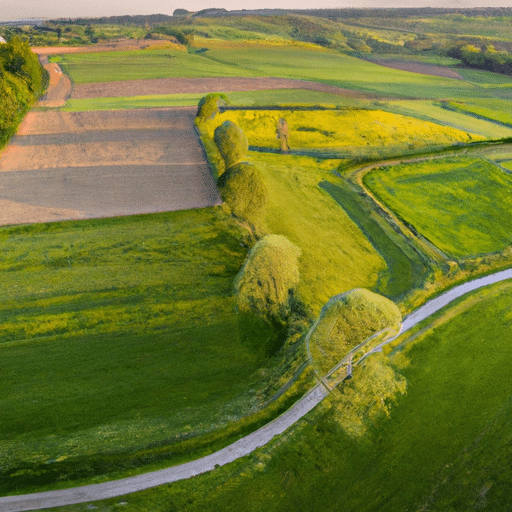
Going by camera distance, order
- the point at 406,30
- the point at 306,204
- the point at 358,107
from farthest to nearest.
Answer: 1. the point at 406,30
2. the point at 358,107
3. the point at 306,204

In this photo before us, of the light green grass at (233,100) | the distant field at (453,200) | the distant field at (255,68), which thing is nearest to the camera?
the distant field at (453,200)

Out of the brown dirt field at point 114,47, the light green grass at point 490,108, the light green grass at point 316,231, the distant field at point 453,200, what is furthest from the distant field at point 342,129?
the brown dirt field at point 114,47

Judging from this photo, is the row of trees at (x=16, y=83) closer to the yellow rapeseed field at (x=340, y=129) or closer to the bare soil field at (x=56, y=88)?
the bare soil field at (x=56, y=88)

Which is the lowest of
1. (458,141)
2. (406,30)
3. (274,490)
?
(274,490)

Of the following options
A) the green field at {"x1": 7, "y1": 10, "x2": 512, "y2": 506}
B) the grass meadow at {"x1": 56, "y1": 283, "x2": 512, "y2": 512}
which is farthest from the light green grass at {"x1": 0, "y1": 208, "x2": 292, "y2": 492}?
the grass meadow at {"x1": 56, "y1": 283, "x2": 512, "y2": 512}

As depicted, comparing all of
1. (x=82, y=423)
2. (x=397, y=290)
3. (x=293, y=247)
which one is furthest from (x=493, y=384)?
(x=82, y=423)

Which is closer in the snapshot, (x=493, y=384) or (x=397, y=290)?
(x=493, y=384)

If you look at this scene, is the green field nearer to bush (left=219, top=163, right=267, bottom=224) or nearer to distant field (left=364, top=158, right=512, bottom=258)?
distant field (left=364, top=158, right=512, bottom=258)

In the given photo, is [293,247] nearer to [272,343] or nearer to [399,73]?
[272,343]
